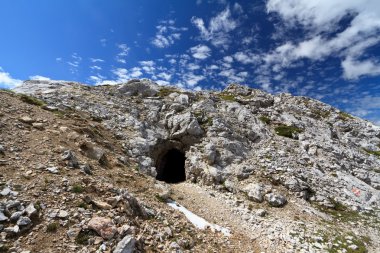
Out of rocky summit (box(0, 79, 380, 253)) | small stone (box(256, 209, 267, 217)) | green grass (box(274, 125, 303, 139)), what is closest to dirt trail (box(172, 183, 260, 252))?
rocky summit (box(0, 79, 380, 253))

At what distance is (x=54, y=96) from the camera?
33000mm

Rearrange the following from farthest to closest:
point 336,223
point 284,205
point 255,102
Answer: point 255,102 < point 284,205 < point 336,223

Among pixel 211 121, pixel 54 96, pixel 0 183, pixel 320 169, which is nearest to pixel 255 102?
pixel 211 121

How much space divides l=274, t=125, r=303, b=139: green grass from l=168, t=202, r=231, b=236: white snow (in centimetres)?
2548

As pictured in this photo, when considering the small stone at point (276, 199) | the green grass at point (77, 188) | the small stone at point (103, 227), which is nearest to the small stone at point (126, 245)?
the small stone at point (103, 227)

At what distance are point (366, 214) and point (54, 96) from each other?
38203 millimetres

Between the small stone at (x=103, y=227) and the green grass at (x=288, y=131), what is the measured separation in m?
33.8

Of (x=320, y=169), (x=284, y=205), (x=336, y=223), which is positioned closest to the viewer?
(x=336, y=223)

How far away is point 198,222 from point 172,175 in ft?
70.5

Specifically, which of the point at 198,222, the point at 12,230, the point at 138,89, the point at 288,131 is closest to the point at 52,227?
the point at 12,230

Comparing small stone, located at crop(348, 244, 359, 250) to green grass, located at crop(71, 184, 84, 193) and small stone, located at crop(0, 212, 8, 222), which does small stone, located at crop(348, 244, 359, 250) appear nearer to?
green grass, located at crop(71, 184, 84, 193)

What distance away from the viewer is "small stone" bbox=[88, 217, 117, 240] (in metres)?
12.1

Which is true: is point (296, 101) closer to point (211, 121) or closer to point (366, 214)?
point (211, 121)

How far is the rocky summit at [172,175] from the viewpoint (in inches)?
501
